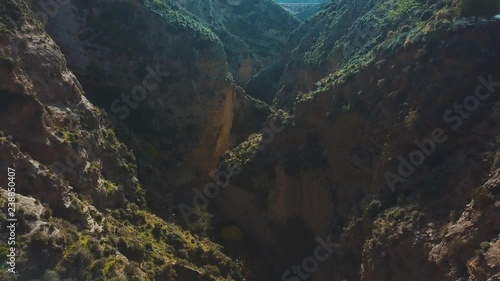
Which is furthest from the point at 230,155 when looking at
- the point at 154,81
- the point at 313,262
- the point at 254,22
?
the point at 254,22

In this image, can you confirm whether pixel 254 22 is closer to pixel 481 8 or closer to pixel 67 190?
pixel 481 8

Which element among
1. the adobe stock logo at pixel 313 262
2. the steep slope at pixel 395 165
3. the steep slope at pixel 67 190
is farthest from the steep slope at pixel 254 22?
the steep slope at pixel 67 190

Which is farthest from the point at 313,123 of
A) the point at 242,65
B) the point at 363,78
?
the point at 242,65

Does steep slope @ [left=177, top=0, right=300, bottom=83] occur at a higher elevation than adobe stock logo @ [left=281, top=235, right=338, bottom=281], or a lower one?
higher

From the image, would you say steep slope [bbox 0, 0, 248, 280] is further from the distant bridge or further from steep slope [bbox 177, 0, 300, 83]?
the distant bridge

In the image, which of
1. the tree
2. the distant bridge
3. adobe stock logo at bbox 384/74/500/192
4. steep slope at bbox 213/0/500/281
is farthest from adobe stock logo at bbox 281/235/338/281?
the distant bridge
